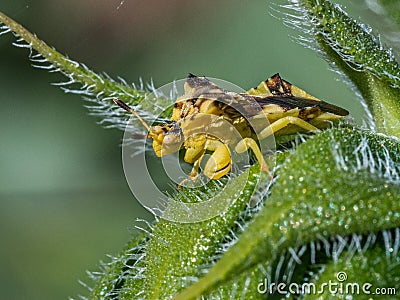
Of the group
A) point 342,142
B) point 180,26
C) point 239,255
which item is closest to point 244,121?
point 342,142

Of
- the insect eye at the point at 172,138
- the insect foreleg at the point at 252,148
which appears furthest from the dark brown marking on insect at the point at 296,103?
the insect eye at the point at 172,138

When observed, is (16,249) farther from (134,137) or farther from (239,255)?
(239,255)

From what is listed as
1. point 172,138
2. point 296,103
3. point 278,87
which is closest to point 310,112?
point 296,103

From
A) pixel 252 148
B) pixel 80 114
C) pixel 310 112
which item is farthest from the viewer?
pixel 80 114

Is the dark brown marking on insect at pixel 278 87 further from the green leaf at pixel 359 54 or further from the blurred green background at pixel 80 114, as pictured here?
the blurred green background at pixel 80 114

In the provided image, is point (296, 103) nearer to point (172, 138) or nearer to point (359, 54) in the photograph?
point (359, 54)
